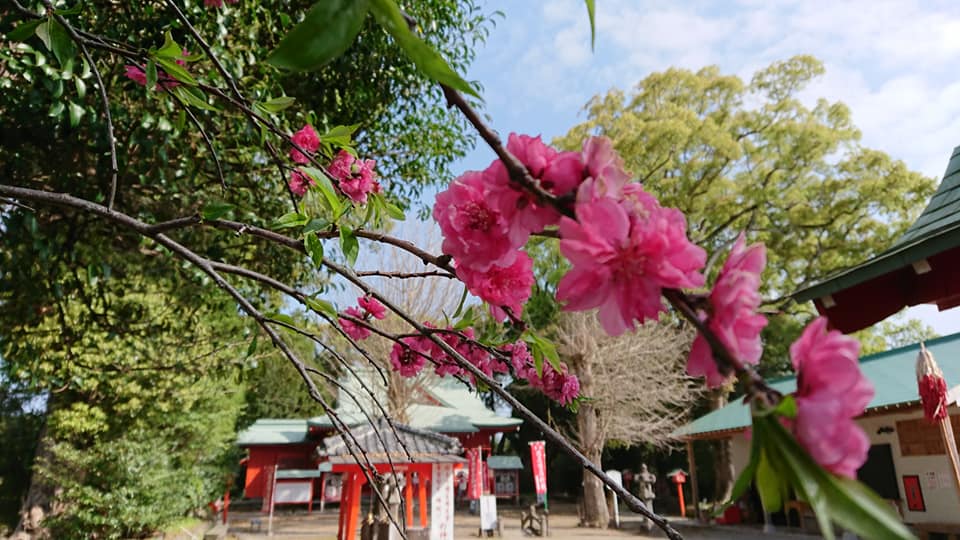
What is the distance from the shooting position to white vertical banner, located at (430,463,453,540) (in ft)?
28.8

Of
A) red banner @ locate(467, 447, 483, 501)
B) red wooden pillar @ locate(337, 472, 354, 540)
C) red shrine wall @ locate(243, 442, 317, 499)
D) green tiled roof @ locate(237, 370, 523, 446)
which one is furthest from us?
red shrine wall @ locate(243, 442, 317, 499)

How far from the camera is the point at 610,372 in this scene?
13.1 m

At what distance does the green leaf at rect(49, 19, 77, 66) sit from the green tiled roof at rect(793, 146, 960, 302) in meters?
3.12

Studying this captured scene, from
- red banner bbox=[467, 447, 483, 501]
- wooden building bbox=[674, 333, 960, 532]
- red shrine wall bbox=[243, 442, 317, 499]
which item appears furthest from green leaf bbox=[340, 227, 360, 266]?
red shrine wall bbox=[243, 442, 317, 499]

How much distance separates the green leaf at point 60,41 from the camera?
1046mm

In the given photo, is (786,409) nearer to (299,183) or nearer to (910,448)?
(299,183)

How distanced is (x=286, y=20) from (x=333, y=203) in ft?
3.84

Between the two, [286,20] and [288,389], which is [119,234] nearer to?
[286,20]

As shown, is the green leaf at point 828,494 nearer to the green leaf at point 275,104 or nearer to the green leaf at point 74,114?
the green leaf at point 275,104

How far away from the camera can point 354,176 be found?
58.1 inches

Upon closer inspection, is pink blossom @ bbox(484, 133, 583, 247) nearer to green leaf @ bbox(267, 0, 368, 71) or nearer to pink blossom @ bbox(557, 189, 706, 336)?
pink blossom @ bbox(557, 189, 706, 336)

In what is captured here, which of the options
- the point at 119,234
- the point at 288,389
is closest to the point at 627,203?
the point at 119,234

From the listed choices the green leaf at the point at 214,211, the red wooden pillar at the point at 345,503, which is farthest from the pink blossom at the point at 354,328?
the red wooden pillar at the point at 345,503

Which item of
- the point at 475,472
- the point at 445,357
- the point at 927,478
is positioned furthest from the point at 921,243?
the point at 475,472
